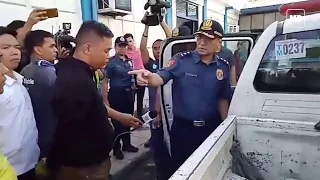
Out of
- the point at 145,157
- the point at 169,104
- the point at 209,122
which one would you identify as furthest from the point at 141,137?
the point at 209,122

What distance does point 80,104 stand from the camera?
177cm

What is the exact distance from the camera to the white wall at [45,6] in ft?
12.5

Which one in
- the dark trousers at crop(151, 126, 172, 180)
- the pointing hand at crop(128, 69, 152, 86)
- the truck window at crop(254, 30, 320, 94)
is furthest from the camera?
the dark trousers at crop(151, 126, 172, 180)

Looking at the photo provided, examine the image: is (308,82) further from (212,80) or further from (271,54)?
(212,80)

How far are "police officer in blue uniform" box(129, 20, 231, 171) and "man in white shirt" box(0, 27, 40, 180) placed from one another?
983 millimetres

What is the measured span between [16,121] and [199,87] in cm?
134

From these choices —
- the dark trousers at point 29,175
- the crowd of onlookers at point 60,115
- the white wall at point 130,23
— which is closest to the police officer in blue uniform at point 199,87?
the crowd of onlookers at point 60,115

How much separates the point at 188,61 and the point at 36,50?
3.98ft

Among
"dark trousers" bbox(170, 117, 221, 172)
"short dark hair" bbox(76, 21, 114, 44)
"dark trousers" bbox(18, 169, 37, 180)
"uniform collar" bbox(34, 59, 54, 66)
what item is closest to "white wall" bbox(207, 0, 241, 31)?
"dark trousers" bbox(170, 117, 221, 172)

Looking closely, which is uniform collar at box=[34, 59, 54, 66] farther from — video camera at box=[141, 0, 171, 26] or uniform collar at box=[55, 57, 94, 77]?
video camera at box=[141, 0, 171, 26]

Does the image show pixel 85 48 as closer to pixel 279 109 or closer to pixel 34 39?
pixel 34 39

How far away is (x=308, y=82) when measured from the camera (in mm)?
2041

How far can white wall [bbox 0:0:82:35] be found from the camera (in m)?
3.81

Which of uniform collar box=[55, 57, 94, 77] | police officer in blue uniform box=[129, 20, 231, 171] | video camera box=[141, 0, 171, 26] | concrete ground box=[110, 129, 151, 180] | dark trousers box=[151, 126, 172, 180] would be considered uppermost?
video camera box=[141, 0, 171, 26]
